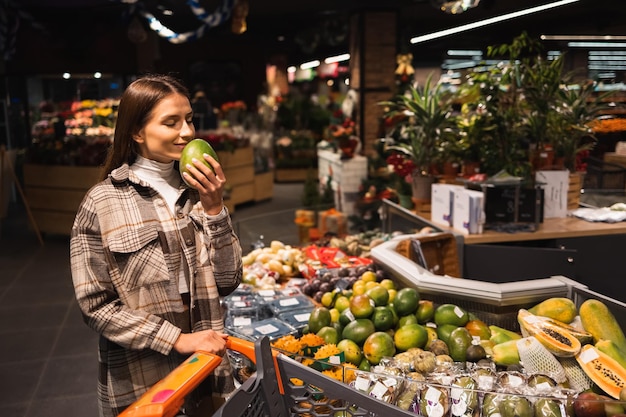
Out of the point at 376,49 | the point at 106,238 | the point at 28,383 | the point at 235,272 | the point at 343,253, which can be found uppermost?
the point at 376,49

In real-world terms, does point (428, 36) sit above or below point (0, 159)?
above

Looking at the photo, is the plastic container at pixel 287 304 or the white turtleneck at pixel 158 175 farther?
the plastic container at pixel 287 304

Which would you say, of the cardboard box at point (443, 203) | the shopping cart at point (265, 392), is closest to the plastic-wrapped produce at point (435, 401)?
the shopping cart at point (265, 392)

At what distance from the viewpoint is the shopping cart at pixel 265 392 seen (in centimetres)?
123

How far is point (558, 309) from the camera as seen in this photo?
7.62ft

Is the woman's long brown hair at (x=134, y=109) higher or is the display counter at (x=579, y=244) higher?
the woman's long brown hair at (x=134, y=109)

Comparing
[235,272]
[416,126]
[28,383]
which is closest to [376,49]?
[416,126]

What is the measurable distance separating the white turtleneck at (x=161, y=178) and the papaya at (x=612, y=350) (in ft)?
4.52

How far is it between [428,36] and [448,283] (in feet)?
34.8

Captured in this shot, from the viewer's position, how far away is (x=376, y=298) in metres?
2.60

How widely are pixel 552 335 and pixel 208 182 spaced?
1.27 meters

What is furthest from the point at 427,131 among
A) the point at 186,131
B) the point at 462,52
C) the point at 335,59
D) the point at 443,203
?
the point at 335,59

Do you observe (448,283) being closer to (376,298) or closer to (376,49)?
(376,298)

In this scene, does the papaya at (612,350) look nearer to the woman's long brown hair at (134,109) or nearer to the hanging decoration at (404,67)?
the woman's long brown hair at (134,109)
